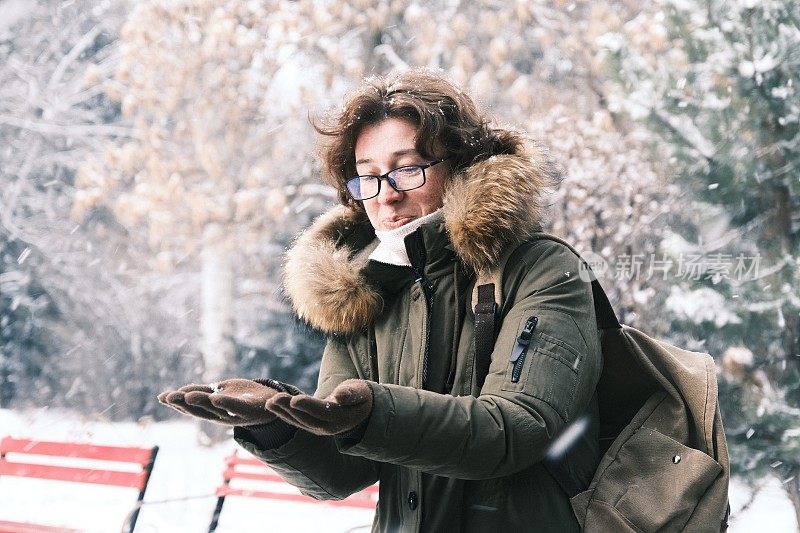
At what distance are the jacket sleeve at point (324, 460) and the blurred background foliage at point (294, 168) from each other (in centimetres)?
385

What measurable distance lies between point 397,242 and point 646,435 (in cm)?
59

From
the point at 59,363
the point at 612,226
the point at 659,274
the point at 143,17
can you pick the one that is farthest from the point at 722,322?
the point at 59,363

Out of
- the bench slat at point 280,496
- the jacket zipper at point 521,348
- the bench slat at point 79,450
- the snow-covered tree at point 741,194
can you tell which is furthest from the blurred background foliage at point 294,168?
the jacket zipper at point 521,348

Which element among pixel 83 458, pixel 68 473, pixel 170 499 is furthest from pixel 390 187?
pixel 68 473

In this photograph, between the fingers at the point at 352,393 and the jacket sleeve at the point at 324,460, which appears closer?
the fingers at the point at 352,393

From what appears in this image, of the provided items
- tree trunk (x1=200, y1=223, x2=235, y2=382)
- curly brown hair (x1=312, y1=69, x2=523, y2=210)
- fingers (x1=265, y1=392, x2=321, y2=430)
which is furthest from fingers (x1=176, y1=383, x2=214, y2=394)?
tree trunk (x1=200, y1=223, x2=235, y2=382)

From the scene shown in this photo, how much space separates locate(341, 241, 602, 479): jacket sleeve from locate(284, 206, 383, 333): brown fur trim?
0.27m

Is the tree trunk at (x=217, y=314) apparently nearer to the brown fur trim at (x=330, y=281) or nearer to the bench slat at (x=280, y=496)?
the bench slat at (x=280, y=496)

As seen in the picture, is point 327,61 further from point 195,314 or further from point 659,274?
point 659,274

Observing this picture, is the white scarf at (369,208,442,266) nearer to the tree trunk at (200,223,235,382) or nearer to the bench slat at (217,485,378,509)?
the bench slat at (217,485,378,509)

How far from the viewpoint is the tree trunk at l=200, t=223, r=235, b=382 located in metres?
7.51

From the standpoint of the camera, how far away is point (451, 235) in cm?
155

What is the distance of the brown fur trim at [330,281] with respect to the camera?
1697mm

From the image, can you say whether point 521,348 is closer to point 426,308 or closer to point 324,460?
point 426,308
